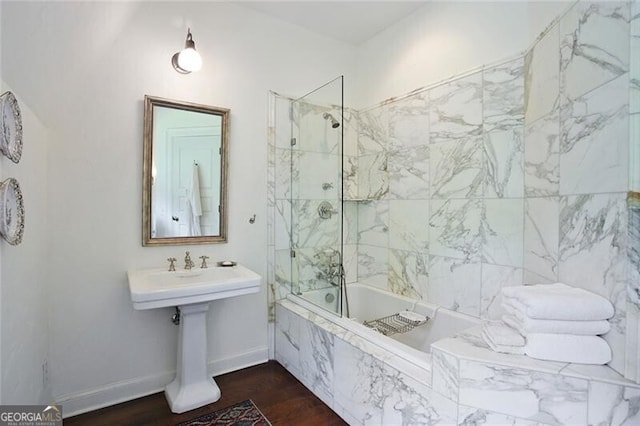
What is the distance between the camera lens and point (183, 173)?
223 centimetres

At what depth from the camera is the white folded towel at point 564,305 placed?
1172mm

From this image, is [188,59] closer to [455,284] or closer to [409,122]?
[409,122]

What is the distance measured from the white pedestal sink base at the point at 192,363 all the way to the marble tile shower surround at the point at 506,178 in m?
0.73

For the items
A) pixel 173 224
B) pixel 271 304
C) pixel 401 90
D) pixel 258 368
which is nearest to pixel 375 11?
pixel 401 90

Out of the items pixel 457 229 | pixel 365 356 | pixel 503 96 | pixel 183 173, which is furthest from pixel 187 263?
pixel 503 96

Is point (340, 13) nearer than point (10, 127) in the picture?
No

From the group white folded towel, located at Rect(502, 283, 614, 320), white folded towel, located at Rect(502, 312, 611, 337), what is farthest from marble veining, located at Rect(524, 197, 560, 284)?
white folded towel, located at Rect(502, 312, 611, 337)

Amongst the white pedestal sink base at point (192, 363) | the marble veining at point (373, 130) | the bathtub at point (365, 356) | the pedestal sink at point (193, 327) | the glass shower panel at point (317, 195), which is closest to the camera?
the bathtub at point (365, 356)

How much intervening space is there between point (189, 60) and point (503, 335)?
2.44 metres

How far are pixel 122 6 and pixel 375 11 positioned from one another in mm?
1832

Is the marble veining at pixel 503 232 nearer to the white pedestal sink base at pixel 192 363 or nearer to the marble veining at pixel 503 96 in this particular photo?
the marble veining at pixel 503 96

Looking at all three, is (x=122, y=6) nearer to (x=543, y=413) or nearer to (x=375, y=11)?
(x=375, y=11)

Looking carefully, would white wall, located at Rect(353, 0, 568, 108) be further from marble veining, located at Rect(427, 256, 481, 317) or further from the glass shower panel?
marble veining, located at Rect(427, 256, 481, 317)

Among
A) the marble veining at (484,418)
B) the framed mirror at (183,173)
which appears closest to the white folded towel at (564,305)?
the marble veining at (484,418)
